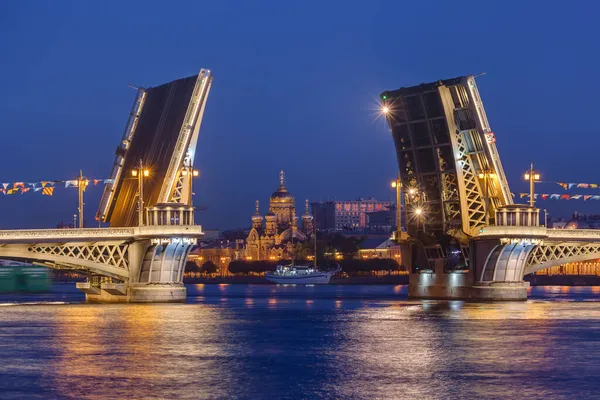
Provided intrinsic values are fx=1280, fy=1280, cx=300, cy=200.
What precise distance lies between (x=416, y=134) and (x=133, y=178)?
575 inches

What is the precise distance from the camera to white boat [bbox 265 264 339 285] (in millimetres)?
157750

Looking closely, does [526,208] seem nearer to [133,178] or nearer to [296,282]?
[133,178]

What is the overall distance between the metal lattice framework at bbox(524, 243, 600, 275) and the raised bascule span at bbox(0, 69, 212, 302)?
60.8 feet

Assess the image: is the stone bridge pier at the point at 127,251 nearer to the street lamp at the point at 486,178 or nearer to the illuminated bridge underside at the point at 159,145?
the illuminated bridge underside at the point at 159,145

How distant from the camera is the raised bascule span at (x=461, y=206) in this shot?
60.8 metres

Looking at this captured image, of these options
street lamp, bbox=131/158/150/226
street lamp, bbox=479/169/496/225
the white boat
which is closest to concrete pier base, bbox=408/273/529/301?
street lamp, bbox=479/169/496/225

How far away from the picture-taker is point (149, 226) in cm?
6222

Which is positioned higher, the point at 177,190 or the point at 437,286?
the point at 177,190

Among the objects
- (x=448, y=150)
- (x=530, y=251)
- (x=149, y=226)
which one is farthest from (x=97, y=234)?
(x=530, y=251)

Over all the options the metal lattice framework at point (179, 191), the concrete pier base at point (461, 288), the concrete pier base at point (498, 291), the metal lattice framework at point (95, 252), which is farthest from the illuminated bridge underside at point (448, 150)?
the metal lattice framework at point (95, 252)

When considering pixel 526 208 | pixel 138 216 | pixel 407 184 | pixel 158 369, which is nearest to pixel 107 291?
pixel 138 216

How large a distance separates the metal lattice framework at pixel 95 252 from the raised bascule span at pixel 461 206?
48.8 feet

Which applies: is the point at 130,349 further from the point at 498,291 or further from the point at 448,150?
the point at 498,291

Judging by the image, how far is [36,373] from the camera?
27109mm
